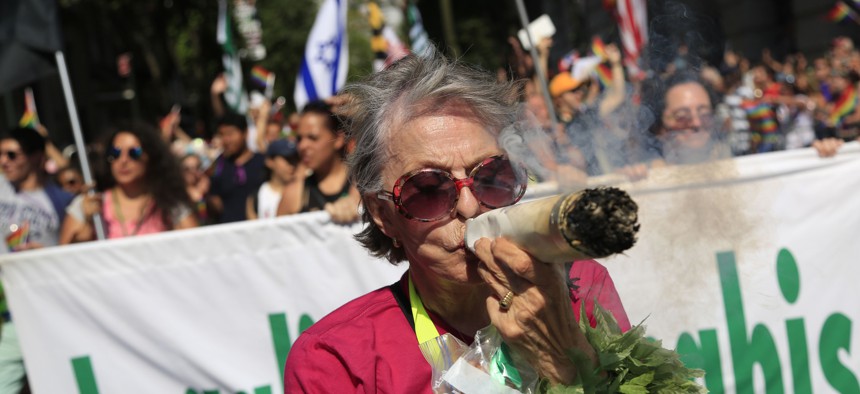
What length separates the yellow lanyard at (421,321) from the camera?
2354mm

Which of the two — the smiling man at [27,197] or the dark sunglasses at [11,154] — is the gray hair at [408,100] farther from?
the dark sunglasses at [11,154]

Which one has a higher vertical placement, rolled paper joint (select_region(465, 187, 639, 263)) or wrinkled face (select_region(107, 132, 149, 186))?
wrinkled face (select_region(107, 132, 149, 186))

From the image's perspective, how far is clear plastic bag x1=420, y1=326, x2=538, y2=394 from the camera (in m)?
1.97

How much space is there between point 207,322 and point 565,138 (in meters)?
2.77

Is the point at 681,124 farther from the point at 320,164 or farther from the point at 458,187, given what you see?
the point at 320,164

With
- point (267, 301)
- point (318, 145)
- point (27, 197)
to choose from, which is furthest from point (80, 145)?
point (267, 301)

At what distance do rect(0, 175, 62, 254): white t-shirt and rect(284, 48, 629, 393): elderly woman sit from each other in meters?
4.27

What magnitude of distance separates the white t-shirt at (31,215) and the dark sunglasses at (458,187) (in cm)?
447

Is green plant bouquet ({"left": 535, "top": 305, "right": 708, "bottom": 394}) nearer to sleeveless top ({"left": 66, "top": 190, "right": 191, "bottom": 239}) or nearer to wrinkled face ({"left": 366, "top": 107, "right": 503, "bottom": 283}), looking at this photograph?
wrinkled face ({"left": 366, "top": 107, "right": 503, "bottom": 283})

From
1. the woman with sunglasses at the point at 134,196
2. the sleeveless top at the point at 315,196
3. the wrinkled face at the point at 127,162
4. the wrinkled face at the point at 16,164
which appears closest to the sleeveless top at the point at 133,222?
the woman with sunglasses at the point at 134,196

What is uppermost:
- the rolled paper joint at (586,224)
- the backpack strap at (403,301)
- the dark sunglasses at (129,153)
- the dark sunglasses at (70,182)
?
the dark sunglasses at (70,182)

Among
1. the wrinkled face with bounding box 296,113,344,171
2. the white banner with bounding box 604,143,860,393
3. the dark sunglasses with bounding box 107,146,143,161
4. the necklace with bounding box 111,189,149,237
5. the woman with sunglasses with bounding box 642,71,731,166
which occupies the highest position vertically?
the dark sunglasses with bounding box 107,146,143,161

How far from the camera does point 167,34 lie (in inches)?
1142

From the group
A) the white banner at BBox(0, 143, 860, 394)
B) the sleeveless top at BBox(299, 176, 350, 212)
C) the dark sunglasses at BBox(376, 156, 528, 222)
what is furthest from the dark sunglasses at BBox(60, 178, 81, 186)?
the dark sunglasses at BBox(376, 156, 528, 222)
